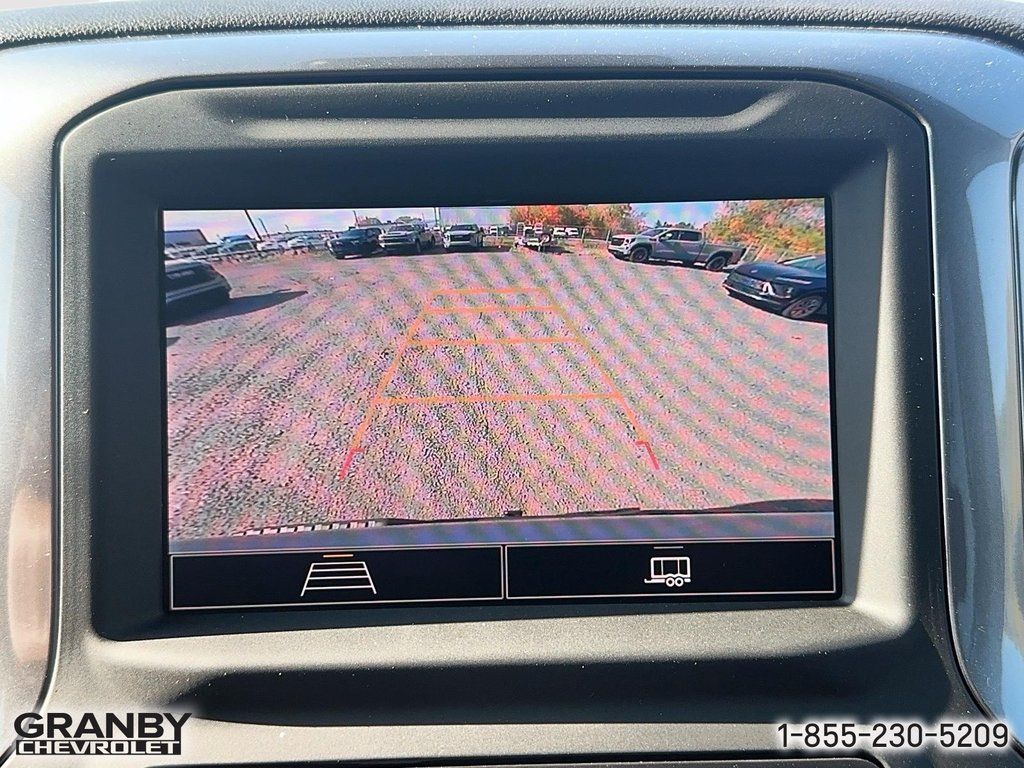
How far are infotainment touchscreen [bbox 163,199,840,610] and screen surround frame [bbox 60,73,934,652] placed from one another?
0.02 meters

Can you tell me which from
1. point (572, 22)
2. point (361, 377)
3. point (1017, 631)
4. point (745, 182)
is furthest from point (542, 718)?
point (572, 22)

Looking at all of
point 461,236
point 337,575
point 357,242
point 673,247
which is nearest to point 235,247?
point 357,242

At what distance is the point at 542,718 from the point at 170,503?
0.48 m

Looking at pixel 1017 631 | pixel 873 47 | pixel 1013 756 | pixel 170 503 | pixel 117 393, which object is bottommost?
pixel 1013 756

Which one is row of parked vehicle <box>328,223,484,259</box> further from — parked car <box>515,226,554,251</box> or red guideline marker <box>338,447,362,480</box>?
red guideline marker <box>338,447,362,480</box>

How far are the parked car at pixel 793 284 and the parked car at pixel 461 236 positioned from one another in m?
0.30

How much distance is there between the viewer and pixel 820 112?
0.85m

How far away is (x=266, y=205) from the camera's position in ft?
2.85

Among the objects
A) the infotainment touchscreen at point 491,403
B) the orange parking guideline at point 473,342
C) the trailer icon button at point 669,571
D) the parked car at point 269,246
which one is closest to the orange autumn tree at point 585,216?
the infotainment touchscreen at point 491,403

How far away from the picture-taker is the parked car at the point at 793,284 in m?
0.88

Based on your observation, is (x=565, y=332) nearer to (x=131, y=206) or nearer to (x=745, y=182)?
(x=745, y=182)

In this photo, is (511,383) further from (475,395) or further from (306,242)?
(306,242)

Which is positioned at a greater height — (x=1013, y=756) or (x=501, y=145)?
(x=501, y=145)

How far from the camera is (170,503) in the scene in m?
0.87
